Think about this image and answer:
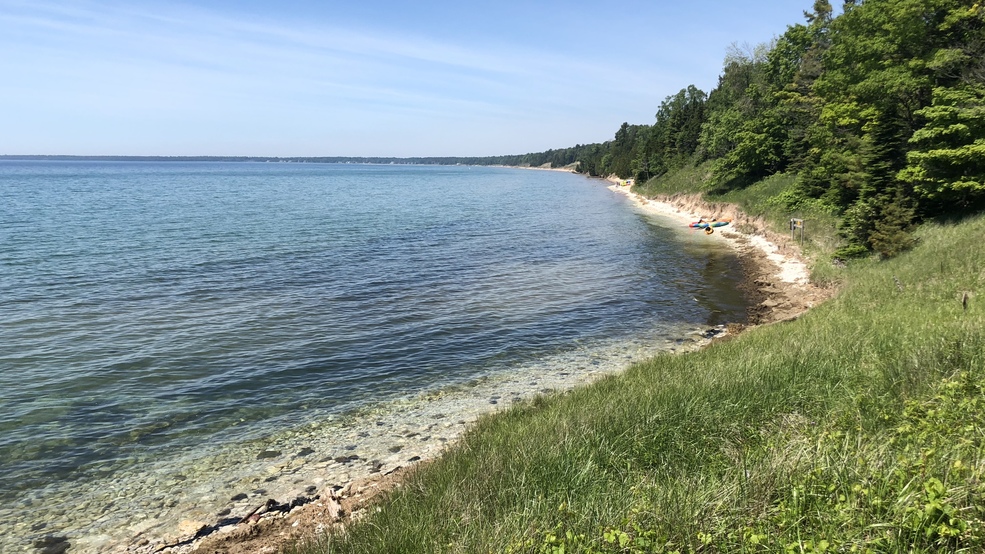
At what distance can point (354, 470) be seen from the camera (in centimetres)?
1088

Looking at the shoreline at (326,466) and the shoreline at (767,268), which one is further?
the shoreline at (767,268)

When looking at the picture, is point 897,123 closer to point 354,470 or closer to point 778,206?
point 778,206

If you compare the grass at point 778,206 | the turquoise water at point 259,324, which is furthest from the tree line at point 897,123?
the turquoise water at point 259,324

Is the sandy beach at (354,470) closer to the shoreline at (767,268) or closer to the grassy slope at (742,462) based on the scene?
the shoreline at (767,268)

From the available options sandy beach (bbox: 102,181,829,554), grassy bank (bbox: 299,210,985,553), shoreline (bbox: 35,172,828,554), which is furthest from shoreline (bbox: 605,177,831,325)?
grassy bank (bbox: 299,210,985,553)

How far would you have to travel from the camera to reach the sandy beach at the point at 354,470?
872 centimetres

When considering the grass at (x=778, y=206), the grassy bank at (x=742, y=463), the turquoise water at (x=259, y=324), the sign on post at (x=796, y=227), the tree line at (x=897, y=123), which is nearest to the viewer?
the grassy bank at (x=742, y=463)

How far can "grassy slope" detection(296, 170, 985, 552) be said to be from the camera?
4762mm

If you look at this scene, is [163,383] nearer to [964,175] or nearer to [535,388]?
[535,388]

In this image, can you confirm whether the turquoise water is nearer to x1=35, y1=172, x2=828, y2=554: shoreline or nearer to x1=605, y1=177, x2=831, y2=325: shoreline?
x1=35, y1=172, x2=828, y2=554: shoreline

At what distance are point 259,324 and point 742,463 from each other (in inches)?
684

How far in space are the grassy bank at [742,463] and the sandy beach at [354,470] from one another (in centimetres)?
156

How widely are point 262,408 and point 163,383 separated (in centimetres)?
339

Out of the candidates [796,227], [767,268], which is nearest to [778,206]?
[796,227]
